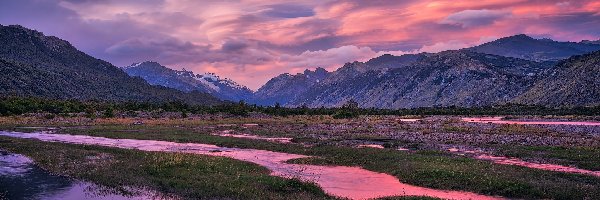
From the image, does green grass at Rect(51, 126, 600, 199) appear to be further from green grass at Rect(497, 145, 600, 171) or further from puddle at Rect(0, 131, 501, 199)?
green grass at Rect(497, 145, 600, 171)

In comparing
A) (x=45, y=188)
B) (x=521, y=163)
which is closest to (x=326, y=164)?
(x=521, y=163)

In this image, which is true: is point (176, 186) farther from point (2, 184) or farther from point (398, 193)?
point (398, 193)

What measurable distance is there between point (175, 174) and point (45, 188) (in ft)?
24.9

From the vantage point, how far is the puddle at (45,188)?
26.6 meters

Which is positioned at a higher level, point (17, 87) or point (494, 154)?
point (17, 87)

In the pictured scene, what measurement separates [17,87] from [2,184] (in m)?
178

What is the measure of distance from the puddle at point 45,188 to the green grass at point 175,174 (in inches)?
41.0

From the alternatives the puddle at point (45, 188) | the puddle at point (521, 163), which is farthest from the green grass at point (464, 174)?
the puddle at point (45, 188)

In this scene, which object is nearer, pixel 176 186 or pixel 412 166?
pixel 176 186

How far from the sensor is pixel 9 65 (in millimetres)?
198250

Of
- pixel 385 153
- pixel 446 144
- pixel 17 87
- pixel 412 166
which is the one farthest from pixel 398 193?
pixel 17 87

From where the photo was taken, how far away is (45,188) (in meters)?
28.7

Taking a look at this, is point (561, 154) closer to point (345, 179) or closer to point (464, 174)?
point (464, 174)

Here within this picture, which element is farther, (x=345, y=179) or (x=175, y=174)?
(x=345, y=179)
